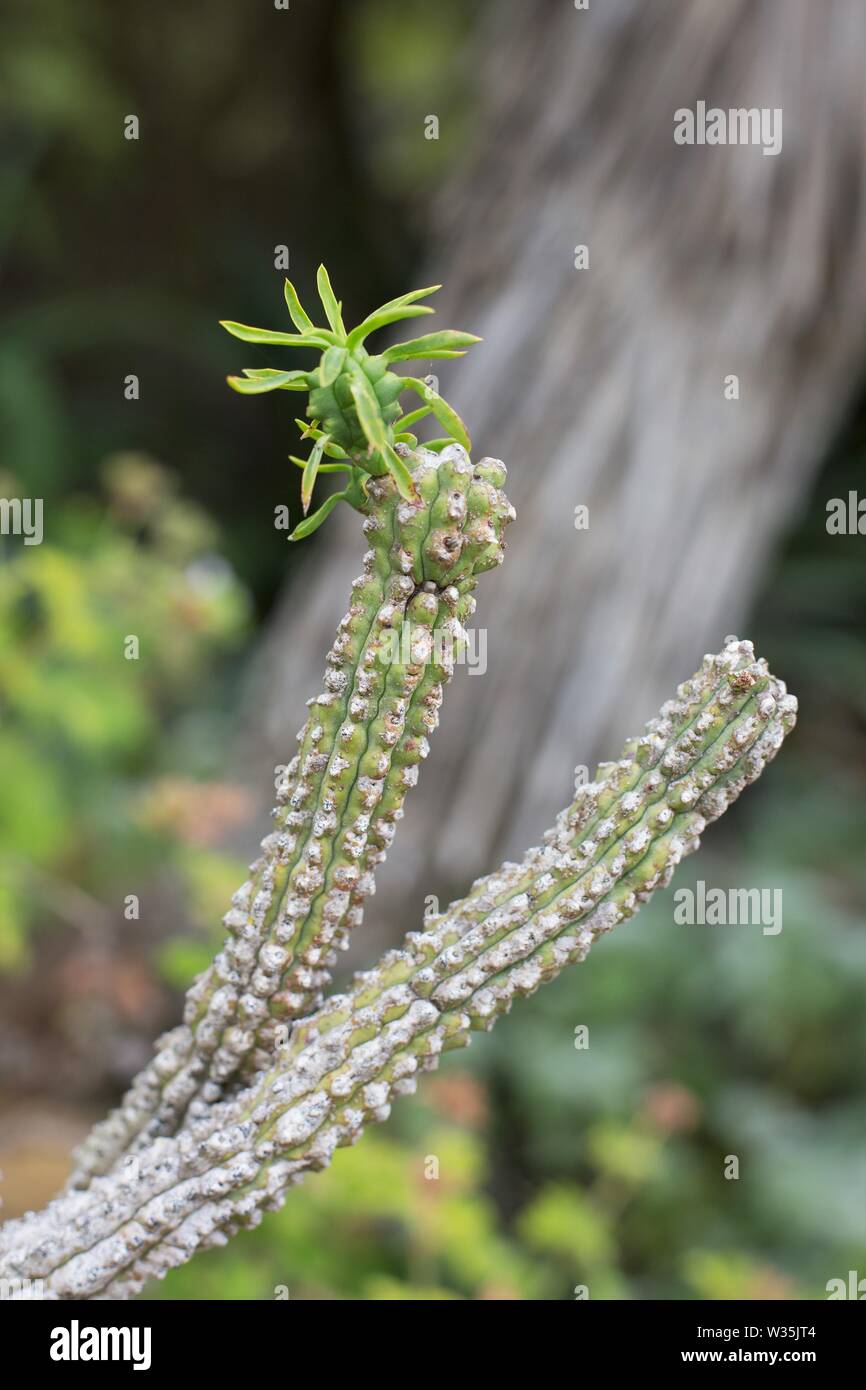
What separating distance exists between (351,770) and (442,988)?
0.14 meters

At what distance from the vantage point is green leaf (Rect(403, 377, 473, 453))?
2.07 ft

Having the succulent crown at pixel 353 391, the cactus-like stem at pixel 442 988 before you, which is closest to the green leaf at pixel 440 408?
the succulent crown at pixel 353 391

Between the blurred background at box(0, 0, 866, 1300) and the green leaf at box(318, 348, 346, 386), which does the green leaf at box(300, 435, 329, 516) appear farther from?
the blurred background at box(0, 0, 866, 1300)

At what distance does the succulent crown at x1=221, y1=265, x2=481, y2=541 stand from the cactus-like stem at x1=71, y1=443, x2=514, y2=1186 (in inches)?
0.7

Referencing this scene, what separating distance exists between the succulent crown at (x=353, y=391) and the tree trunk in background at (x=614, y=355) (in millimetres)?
2002

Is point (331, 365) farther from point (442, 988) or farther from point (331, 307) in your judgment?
point (442, 988)

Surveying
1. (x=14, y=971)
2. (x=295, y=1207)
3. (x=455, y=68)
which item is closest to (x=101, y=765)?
(x=14, y=971)

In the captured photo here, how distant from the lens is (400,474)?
63 centimetres

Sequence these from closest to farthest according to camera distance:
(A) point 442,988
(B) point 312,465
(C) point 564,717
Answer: (B) point 312,465 < (A) point 442,988 < (C) point 564,717

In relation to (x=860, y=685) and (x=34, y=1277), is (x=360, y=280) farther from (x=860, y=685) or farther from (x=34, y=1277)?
(x=34, y=1277)

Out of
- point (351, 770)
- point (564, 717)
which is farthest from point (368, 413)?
point (564, 717)

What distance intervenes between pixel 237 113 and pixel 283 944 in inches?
187

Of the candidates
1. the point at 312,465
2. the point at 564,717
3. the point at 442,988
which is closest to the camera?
the point at 312,465

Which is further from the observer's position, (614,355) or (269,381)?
(614,355)
